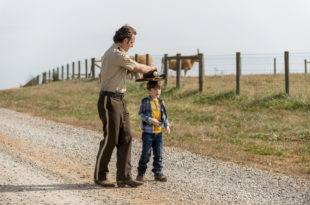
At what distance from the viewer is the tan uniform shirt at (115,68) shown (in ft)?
19.5

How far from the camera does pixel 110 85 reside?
601 centimetres

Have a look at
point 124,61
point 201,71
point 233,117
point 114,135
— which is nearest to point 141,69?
point 124,61

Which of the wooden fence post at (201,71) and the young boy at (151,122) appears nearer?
the young boy at (151,122)

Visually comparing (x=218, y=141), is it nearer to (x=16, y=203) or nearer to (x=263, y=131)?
(x=263, y=131)

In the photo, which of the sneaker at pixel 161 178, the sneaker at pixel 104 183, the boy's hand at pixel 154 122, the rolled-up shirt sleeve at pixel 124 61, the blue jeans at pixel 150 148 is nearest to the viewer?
the rolled-up shirt sleeve at pixel 124 61

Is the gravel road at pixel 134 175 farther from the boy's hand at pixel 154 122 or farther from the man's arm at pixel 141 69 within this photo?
the man's arm at pixel 141 69

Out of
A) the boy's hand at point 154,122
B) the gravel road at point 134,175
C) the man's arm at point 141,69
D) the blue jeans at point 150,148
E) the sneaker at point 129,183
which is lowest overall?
the gravel road at point 134,175

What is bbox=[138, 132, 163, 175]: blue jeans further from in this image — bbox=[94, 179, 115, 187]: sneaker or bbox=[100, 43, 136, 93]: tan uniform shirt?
bbox=[100, 43, 136, 93]: tan uniform shirt

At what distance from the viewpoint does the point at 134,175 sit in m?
7.10

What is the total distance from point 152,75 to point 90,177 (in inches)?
76.0

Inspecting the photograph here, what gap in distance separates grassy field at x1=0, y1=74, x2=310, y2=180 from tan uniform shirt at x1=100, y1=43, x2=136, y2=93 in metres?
3.44

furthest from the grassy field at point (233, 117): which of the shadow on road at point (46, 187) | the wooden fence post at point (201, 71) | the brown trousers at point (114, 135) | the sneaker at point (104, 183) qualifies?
the shadow on road at point (46, 187)

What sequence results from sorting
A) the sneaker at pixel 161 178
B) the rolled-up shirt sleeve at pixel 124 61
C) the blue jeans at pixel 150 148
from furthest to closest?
the sneaker at pixel 161 178
the blue jeans at pixel 150 148
the rolled-up shirt sleeve at pixel 124 61

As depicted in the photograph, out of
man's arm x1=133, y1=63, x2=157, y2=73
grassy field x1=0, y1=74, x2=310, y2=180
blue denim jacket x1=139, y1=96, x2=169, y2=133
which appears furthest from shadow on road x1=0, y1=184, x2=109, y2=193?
grassy field x1=0, y1=74, x2=310, y2=180
